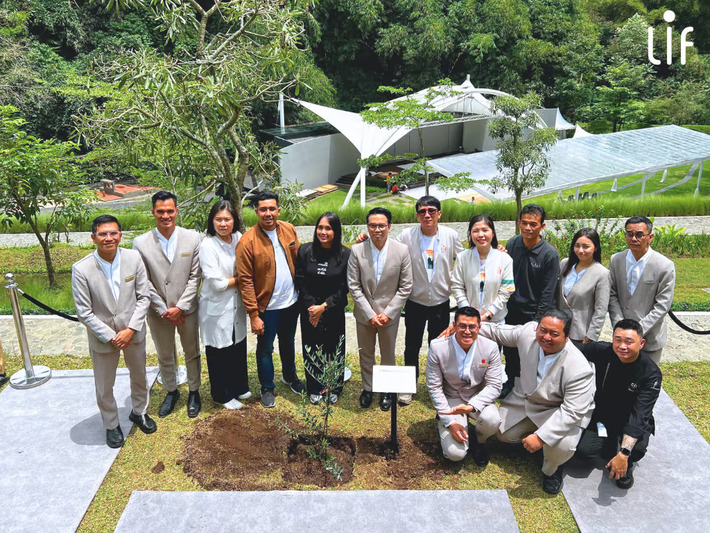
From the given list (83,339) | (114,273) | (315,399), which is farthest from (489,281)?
(83,339)

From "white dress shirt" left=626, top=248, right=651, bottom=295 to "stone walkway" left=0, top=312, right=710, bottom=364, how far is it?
5.72ft

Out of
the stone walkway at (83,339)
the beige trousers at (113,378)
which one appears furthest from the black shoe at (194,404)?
the stone walkway at (83,339)

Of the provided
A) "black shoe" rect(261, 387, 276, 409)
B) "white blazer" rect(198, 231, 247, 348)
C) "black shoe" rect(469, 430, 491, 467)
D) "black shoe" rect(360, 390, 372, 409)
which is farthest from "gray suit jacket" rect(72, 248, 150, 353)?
"black shoe" rect(469, 430, 491, 467)

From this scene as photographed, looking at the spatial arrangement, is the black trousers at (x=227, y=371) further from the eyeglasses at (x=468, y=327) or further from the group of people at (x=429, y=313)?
the eyeglasses at (x=468, y=327)

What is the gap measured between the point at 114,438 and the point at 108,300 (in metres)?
1.12

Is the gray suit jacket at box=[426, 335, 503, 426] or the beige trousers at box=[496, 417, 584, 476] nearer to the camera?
the beige trousers at box=[496, 417, 584, 476]

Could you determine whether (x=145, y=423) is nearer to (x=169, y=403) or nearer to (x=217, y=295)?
(x=169, y=403)

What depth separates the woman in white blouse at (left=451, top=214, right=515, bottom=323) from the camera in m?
4.61

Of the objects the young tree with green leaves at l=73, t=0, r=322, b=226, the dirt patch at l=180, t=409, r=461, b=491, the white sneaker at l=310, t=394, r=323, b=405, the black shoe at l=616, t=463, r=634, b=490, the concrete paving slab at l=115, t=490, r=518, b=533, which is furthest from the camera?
the young tree with green leaves at l=73, t=0, r=322, b=226

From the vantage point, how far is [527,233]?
4.62 m

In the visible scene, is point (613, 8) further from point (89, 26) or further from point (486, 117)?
point (89, 26)

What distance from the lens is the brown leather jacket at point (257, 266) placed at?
4551 mm

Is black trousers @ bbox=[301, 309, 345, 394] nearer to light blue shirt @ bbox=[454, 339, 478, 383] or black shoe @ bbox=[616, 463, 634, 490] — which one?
light blue shirt @ bbox=[454, 339, 478, 383]

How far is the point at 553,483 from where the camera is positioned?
3945 millimetres
